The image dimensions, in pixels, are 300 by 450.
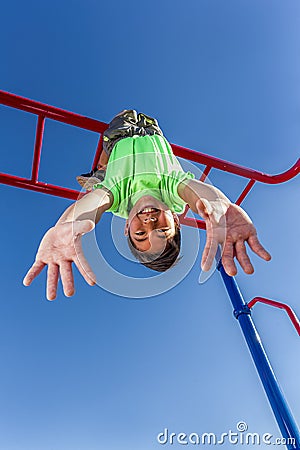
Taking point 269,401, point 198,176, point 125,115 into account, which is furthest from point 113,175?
point 269,401

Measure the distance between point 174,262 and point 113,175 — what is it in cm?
36

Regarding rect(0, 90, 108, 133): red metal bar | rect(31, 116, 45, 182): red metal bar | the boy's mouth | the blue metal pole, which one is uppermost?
rect(0, 90, 108, 133): red metal bar

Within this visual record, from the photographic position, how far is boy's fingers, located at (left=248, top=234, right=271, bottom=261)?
2.67ft

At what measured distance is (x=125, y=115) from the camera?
1878 mm

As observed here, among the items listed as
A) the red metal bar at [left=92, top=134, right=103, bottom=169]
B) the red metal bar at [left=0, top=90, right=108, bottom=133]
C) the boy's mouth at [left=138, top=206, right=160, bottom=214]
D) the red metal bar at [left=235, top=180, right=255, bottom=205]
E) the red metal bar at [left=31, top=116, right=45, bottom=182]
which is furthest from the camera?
the red metal bar at [left=235, top=180, right=255, bottom=205]

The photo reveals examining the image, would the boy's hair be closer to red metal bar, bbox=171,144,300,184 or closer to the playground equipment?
the playground equipment

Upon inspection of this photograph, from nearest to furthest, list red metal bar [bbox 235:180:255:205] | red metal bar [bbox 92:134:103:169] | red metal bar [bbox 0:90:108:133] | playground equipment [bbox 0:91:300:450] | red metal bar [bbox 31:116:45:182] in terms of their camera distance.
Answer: playground equipment [bbox 0:91:300:450] < red metal bar [bbox 0:90:108:133] < red metal bar [bbox 31:116:45:182] < red metal bar [bbox 92:134:103:169] < red metal bar [bbox 235:180:255:205]

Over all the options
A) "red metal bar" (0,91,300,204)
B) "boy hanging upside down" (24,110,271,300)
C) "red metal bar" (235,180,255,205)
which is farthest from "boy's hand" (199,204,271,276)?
"red metal bar" (235,180,255,205)

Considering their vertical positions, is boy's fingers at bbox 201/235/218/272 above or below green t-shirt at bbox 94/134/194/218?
below

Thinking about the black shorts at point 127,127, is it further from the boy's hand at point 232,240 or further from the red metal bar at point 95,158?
the boy's hand at point 232,240

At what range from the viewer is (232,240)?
0.84 meters

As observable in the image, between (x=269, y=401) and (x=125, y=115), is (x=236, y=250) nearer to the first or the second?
(x=269, y=401)

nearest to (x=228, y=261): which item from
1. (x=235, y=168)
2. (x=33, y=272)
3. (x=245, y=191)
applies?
(x=33, y=272)

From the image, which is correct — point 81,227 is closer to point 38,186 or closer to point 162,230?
point 162,230
